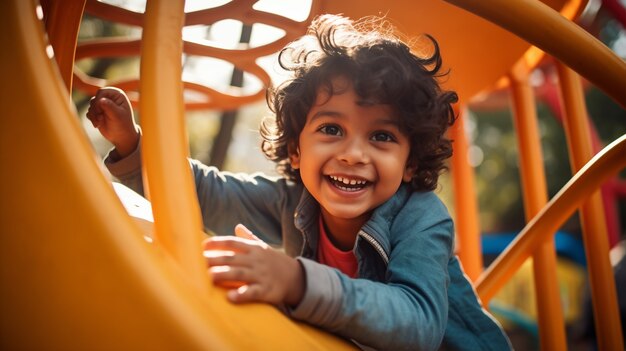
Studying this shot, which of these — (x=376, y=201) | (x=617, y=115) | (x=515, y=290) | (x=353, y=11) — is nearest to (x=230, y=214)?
(x=376, y=201)

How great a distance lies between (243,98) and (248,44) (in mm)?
351

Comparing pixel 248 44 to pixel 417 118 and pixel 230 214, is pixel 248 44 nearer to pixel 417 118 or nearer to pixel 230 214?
pixel 230 214

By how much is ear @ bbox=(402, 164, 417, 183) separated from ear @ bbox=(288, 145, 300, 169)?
22 centimetres

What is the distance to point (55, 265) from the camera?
0.47 meters

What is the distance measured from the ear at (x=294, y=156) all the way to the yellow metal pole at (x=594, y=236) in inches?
23.1

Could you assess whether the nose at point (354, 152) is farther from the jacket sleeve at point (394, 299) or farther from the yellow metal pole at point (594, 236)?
the yellow metal pole at point (594, 236)

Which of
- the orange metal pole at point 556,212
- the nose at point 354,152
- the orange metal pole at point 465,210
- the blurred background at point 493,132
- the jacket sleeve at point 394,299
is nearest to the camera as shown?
the jacket sleeve at point 394,299

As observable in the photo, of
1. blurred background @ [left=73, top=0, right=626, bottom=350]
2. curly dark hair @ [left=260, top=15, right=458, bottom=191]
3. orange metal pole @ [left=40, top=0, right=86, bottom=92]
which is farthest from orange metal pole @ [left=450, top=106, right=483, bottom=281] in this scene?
orange metal pole @ [left=40, top=0, right=86, bottom=92]

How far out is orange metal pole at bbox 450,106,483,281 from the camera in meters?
1.73

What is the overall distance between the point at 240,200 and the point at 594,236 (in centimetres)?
72

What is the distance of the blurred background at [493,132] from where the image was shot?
58.9 inches

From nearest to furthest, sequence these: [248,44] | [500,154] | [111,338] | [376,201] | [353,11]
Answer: [111,338], [376,201], [353,11], [248,44], [500,154]

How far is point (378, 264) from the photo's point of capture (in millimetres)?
930

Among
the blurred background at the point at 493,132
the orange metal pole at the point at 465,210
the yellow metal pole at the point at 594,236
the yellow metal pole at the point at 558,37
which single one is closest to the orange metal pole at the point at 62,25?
the blurred background at the point at 493,132
